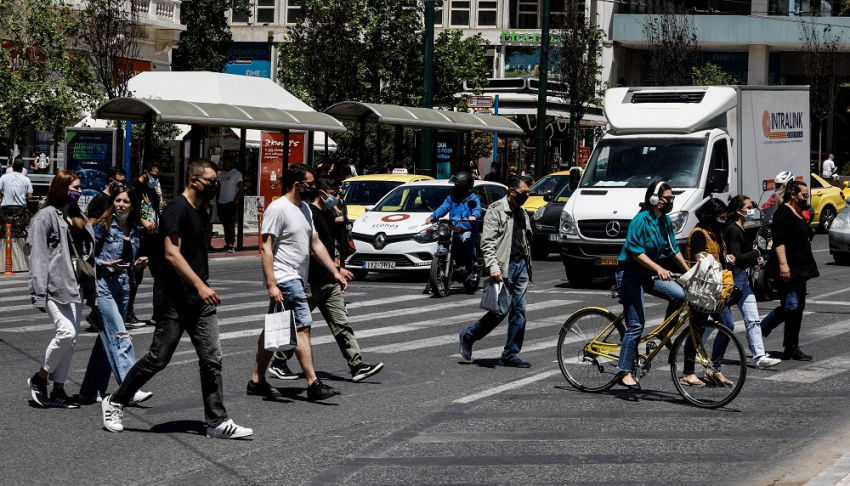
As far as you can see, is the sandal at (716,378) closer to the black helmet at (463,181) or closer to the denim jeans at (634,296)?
the denim jeans at (634,296)

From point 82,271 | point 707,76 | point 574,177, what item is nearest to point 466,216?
point 574,177

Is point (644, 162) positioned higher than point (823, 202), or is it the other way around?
point (644, 162)

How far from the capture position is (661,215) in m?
10.1

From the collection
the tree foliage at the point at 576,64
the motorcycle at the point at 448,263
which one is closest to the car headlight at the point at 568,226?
the motorcycle at the point at 448,263

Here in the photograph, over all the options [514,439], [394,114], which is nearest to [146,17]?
[394,114]

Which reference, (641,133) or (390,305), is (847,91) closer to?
(641,133)

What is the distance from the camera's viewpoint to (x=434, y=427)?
883 centimetres

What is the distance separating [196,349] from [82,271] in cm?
169

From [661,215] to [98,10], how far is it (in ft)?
85.5

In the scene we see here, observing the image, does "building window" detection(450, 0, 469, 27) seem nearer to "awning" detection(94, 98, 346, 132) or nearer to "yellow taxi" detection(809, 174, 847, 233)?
"yellow taxi" detection(809, 174, 847, 233)

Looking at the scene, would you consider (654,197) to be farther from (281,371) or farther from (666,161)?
(666,161)

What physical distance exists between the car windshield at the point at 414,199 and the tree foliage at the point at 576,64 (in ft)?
76.5

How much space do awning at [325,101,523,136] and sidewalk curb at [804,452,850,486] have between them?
20.4 m

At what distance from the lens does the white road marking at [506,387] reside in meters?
10.0
